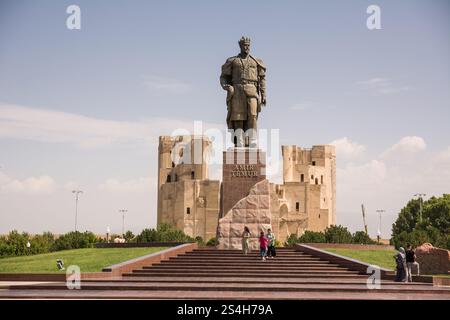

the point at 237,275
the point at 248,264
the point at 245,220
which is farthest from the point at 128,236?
the point at 237,275

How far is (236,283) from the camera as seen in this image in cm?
1719

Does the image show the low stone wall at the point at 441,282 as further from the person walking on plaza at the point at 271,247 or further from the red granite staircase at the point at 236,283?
the person walking on plaza at the point at 271,247

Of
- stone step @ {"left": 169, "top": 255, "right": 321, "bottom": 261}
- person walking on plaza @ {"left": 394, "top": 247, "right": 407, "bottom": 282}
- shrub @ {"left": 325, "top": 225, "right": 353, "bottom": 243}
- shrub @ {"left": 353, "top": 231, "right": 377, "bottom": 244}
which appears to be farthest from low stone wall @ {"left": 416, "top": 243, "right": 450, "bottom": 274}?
shrub @ {"left": 353, "top": 231, "right": 377, "bottom": 244}

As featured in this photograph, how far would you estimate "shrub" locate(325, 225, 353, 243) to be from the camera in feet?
115

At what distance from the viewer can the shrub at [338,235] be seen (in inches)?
1383

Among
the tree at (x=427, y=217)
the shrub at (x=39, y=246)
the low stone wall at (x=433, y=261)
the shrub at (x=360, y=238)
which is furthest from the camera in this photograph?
the tree at (x=427, y=217)

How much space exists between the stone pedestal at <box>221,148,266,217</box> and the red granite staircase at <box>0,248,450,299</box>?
206cm

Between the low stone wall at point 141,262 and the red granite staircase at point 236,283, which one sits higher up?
the low stone wall at point 141,262

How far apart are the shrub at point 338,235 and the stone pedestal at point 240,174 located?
11610 millimetres

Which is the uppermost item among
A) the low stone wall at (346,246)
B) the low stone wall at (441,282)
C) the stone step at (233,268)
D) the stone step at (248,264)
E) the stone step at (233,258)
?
the low stone wall at (346,246)

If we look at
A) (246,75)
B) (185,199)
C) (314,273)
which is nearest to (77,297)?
(314,273)

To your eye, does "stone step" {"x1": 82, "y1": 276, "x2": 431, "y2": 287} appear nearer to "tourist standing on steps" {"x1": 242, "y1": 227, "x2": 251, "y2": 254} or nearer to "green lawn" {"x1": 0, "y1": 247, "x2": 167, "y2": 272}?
"green lawn" {"x1": 0, "y1": 247, "x2": 167, "y2": 272}

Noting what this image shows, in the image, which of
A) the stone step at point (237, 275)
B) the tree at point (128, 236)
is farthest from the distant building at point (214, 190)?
the stone step at point (237, 275)
